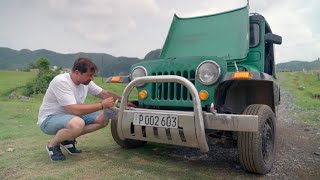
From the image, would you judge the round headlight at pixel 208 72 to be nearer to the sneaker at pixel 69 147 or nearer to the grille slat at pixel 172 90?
the grille slat at pixel 172 90

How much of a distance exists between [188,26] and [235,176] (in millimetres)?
2673

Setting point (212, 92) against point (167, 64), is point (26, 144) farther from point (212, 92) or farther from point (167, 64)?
point (212, 92)

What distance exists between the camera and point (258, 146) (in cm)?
340

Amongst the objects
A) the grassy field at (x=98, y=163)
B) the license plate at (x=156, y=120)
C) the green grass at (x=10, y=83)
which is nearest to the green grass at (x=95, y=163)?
the grassy field at (x=98, y=163)

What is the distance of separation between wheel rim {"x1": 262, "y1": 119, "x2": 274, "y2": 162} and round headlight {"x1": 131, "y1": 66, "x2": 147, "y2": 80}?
1570 mm

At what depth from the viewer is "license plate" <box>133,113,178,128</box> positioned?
331 cm

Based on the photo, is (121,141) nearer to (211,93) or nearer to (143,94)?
(143,94)

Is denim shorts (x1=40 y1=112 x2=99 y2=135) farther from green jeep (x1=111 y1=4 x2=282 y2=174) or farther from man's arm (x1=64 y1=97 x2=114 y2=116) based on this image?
green jeep (x1=111 y1=4 x2=282 y2=174)

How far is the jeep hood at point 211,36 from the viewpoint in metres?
4.61

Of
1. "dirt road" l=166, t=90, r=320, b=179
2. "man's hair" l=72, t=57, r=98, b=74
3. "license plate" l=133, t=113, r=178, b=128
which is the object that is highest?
"man's hair" l=72, t=57, r=98, b=74

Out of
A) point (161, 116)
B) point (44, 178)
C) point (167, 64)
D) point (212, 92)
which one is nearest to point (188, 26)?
point (167, 64)

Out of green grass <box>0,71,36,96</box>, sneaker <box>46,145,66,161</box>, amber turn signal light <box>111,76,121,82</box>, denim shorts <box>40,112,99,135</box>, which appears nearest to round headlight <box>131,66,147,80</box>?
amber turn signal light <box>111,76,121,82</box>

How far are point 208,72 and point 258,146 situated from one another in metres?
0.94

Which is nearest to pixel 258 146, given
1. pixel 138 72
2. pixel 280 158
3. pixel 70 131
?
pixel 280 158
